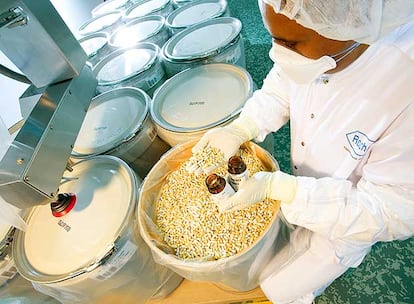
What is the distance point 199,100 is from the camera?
126 cm

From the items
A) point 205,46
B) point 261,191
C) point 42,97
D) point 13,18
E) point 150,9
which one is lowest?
point 261,191

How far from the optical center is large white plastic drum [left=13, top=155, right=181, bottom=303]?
0.83m

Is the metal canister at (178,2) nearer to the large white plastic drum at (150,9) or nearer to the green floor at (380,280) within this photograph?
the large white plastic drum at (150,9)

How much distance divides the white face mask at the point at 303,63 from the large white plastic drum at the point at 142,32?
1126mm

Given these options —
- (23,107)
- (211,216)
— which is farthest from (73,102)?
(211,216)

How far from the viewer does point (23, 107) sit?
91 centimetres

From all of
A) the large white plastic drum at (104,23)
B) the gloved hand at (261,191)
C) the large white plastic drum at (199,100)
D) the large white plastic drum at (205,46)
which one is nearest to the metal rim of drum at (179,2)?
the large white plastic drum at (104,23)

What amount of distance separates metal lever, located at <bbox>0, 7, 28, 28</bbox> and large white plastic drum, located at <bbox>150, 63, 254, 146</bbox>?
586 millimetres

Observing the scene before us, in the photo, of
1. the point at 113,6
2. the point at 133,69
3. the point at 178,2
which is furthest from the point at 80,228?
the point at 113,6

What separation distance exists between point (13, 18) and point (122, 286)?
801mm

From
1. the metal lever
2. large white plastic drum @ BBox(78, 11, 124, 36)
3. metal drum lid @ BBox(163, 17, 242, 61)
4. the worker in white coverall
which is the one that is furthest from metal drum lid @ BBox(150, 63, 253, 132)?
large white plastic drum @ BBox(78, 11, 124, 36)

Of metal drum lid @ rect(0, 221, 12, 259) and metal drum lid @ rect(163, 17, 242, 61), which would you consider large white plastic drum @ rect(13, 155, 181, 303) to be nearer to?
metal drum lid @ rect(0, 221, 12, 259)

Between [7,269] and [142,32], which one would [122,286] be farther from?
[142,32]

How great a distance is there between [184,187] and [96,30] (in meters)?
1.63
